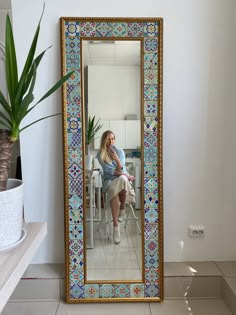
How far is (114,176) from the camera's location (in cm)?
196

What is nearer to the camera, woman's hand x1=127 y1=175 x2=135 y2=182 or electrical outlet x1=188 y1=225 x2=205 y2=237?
woman's hand x1=127 y1=175 x2=135 y2=182

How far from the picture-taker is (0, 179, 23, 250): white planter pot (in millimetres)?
1060

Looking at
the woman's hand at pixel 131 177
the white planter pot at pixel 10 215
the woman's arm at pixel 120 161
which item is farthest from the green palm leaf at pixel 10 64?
the woman's hand at pixel 131 177

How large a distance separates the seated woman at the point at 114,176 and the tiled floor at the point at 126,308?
0.43 meters

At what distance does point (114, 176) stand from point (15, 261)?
104 centimetres

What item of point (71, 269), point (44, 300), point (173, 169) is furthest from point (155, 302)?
point (173, 169)

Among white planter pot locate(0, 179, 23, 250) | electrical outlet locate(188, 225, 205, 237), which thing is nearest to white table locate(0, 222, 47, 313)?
white planter pot locate(0, 179, 23, 250)

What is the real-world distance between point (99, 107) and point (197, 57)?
73cm

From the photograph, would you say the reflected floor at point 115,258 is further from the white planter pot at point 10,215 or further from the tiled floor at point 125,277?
the white planter pot at point 10,215

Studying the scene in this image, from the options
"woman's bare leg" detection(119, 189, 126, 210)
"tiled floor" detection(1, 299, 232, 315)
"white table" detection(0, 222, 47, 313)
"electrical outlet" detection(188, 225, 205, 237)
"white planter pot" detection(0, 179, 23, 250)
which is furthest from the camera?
"electrical outlet" detection(188, 225, 205, 237)

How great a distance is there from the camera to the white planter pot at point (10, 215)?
106 centimetres

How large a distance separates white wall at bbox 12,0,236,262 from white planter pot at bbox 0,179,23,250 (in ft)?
2.99

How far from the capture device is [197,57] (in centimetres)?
198

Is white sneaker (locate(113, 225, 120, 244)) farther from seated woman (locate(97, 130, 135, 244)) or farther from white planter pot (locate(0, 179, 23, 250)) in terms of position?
white planter pot (locate(0, 179, 23, 250))
